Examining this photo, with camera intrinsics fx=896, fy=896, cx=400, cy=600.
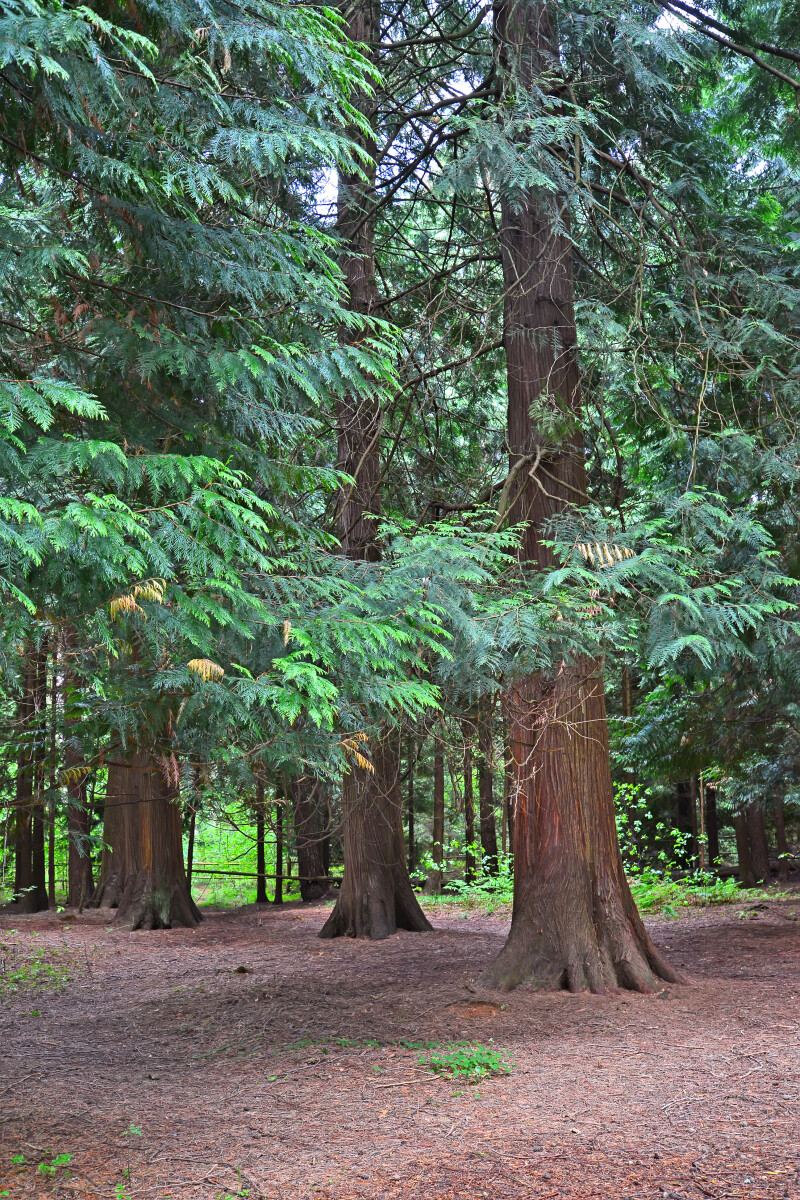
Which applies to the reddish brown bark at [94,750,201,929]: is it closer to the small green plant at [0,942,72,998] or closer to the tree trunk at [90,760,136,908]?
the tree trunk at [90,760,136,908]

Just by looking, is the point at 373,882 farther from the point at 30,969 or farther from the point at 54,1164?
the point at 54,1164

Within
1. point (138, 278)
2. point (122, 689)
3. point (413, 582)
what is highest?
point (138, 278)

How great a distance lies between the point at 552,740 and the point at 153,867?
892cm

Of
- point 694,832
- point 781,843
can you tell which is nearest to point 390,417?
point 694,832

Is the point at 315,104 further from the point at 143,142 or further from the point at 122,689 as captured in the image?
the point at 122,689

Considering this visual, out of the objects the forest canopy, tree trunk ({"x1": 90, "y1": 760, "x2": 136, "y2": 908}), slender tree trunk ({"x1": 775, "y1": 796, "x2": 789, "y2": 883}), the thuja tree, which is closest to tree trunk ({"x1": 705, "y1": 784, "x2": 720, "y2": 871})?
slender tree trunk ({"x1": 775, "y1": 796, "x2": 789, "y2": 883})

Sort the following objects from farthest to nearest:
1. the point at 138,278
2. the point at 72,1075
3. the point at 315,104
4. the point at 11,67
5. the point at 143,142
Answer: the point at 72,1075
the point at 138,278
the point at 315,104
the point at 143,142
the point at 11,67

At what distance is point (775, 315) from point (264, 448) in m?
5.03

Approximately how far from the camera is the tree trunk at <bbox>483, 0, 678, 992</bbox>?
7145 millimetres

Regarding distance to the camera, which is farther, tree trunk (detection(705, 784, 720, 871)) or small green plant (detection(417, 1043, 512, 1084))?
tree trunk (detection(705, 784, 720, 871))

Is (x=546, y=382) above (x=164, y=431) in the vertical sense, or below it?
above

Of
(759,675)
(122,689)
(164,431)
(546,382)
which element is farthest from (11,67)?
(759,675)

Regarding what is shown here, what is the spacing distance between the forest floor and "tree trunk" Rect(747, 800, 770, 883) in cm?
734

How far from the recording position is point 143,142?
4.16 metres
